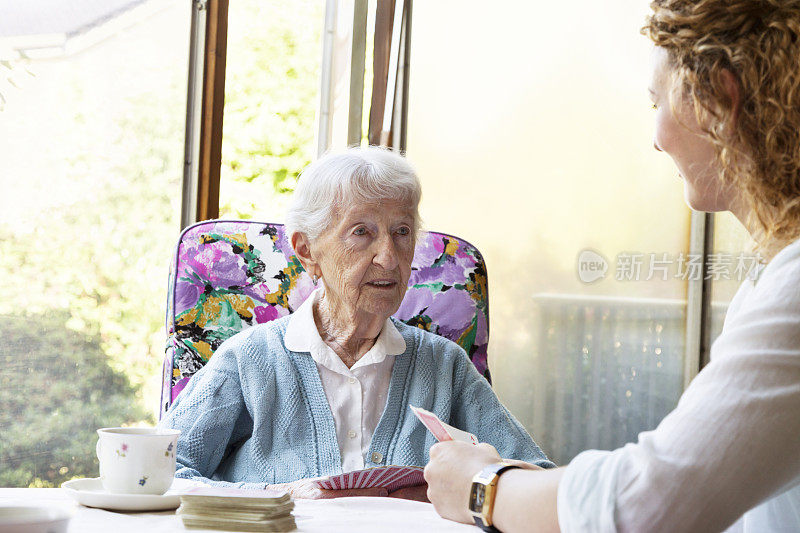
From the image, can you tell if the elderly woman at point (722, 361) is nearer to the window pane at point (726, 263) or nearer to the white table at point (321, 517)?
the white table at point (321, 517)

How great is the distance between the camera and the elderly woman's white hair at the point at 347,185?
1785mm

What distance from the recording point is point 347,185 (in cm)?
178

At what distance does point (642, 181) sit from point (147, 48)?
6.31ft

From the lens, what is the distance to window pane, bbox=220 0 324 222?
388 centimetres

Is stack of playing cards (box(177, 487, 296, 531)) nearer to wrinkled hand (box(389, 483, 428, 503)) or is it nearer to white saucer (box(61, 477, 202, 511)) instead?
white saucer (box(61, 477, 202, 511))

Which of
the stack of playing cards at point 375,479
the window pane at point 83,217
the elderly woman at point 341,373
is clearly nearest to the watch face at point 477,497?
the stack of playing cards at point 375,479

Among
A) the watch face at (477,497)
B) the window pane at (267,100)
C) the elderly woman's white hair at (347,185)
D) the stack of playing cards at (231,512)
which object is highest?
the window pane at (267,100)

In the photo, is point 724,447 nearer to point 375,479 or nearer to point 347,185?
point 375,479

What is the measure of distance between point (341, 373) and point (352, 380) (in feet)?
0.09

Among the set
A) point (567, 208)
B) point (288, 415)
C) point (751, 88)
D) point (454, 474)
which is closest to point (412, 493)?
point (288, 415)

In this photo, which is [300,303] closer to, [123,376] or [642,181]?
[123,376]

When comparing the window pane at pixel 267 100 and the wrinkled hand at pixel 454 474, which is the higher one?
the window pane at pixel 267 100

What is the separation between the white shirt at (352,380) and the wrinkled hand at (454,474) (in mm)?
749

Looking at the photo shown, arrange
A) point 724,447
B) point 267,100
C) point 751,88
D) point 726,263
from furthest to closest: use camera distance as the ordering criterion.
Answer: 1. point 267,100
2. point 726,263
3. point 751,88
4. point 724,447
